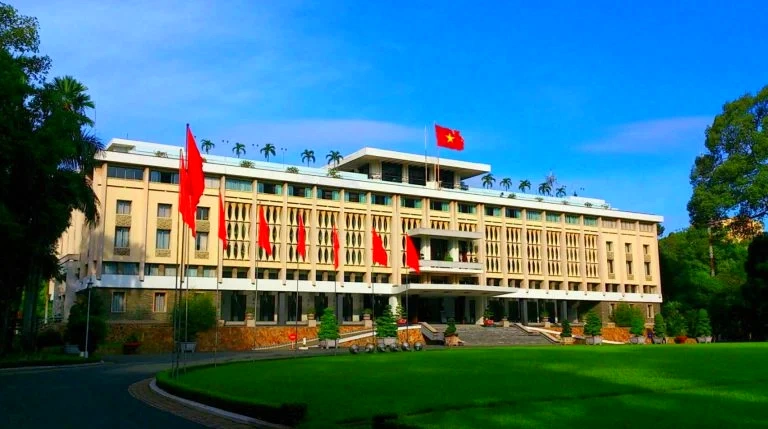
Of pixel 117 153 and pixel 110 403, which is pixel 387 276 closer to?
pixel 117 153

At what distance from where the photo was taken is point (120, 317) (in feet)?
183

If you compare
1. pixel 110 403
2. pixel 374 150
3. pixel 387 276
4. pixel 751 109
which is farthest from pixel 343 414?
pixel 374 150

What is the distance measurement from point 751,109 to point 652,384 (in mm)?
43522

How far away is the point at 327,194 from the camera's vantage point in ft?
223

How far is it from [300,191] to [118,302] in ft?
64.1

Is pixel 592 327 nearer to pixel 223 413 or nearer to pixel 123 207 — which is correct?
pixel 123 207

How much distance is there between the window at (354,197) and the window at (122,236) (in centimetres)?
2102

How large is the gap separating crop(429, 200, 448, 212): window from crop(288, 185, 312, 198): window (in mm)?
14230

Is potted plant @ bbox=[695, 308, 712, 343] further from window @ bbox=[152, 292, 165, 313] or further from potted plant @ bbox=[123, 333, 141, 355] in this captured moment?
potted plant @ bbox=[123, 333, 141, 355]

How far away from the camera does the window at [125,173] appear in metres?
57.5

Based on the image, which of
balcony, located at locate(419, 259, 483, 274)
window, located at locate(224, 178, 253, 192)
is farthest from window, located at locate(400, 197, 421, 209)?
window, located at locate(224, 178, 253, 192)

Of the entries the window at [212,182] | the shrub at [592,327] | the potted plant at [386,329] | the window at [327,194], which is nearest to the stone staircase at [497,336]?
the shrub at [592,327]

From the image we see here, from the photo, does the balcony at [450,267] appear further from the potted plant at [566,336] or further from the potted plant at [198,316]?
the potted plant at [198,316]

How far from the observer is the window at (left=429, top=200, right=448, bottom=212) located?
74.1 metres
